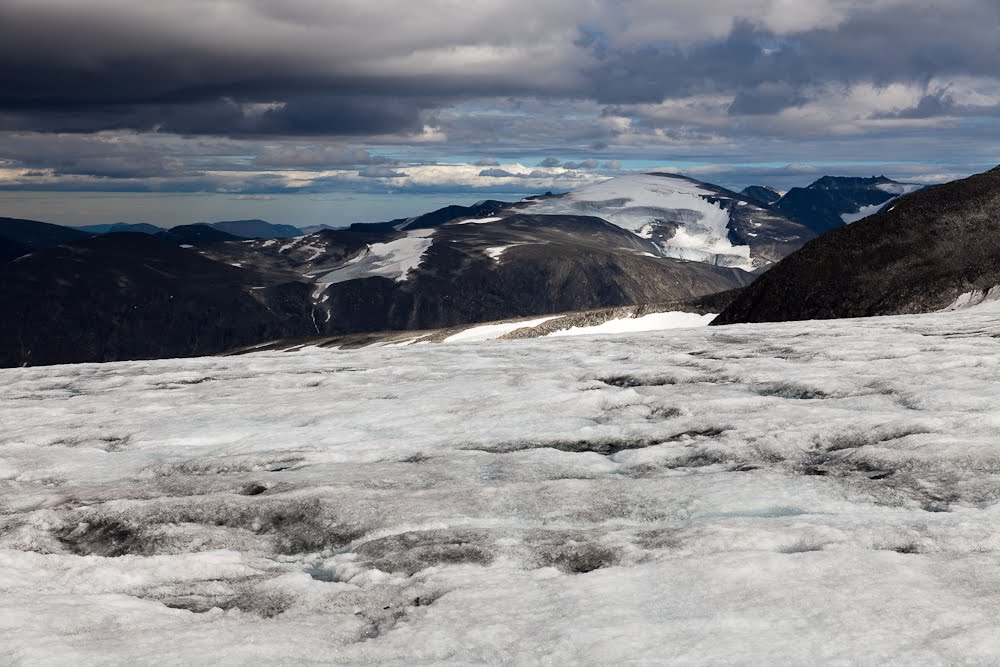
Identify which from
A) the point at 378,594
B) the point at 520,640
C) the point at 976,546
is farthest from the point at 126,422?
the point at 976,546

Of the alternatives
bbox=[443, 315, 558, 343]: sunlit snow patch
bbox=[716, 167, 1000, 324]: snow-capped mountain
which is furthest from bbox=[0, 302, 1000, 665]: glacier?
bbox=[443, 315, 558, 343]: sunlit snow patch

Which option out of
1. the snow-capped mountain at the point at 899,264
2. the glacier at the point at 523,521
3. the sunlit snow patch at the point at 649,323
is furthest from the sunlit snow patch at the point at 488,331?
the glacier at the point at 523,521

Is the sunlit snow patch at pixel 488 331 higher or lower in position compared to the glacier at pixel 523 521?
lower

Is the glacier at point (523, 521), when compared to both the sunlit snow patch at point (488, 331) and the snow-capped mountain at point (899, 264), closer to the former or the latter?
the snow-capped mountain at point (899, 264)

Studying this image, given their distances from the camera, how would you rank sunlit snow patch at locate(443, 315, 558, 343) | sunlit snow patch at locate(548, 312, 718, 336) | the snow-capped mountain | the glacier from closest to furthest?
the glacier
the snow-capped mountain
sunlit snow patch at locate(548, 312, 718, 336)
sunlit snow patch at locate(443, 315, 558, 343)

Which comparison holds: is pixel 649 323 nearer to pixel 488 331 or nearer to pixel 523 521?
pixel 488 331

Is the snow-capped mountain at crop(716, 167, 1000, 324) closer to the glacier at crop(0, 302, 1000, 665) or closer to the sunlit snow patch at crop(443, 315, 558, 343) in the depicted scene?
the glacier at crop(0, 302, 1000, 665)
